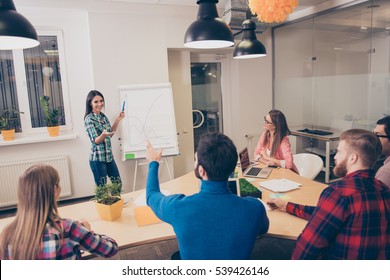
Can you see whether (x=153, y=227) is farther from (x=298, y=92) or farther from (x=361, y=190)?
(x=298, y=92)

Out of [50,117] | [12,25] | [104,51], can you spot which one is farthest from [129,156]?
[12,25]

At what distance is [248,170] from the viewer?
9.48 ft

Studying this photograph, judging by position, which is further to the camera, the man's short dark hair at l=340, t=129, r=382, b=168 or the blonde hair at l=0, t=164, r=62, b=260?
the man's short dark hair at l=340, t=129, r=382, b=168

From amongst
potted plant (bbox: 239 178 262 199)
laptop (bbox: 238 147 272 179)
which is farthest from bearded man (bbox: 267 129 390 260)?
laptop (bbox: 238 147 272 179)

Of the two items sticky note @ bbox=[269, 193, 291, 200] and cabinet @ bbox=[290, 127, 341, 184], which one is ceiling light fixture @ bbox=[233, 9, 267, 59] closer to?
sticky note @ bbox=[269, 193, 291, 200]

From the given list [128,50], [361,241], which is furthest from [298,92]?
[361,241]

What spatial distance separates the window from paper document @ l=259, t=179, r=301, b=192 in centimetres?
295

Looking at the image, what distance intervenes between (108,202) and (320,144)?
150 inches

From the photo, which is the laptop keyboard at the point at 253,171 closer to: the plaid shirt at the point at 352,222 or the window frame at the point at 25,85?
the plaid shirt at the point at 352,222

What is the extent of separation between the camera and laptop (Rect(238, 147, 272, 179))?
8.95 feet

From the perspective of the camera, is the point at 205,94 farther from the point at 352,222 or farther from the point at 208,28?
the point at 352,222

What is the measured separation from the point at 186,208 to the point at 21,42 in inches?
55.4

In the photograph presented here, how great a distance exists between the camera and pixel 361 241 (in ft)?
4.35

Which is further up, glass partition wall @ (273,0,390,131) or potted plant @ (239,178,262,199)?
glass partition wall @ (273,0,390,131)
